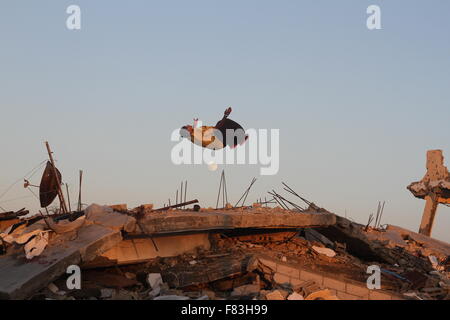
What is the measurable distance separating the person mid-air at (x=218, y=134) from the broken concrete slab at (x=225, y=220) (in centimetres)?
203

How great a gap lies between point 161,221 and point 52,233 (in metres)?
2.00

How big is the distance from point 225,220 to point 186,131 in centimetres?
283

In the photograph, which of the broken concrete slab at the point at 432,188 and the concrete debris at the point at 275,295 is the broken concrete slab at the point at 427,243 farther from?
the concrete debris at the point at 275,295

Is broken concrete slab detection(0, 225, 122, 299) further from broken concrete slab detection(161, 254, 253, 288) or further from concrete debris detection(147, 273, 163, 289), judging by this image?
broken concrete slab detection(161, 254, 253, 288)

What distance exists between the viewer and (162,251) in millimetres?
10688

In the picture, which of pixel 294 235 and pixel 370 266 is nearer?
pixel 370 266

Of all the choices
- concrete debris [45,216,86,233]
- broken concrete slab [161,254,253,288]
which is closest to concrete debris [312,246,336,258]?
broken concrete slab [161,254,253,288]

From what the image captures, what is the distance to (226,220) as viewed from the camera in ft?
34.4

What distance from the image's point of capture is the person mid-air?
40.5ft

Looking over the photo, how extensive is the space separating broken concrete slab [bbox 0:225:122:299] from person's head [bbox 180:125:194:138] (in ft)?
11.8
